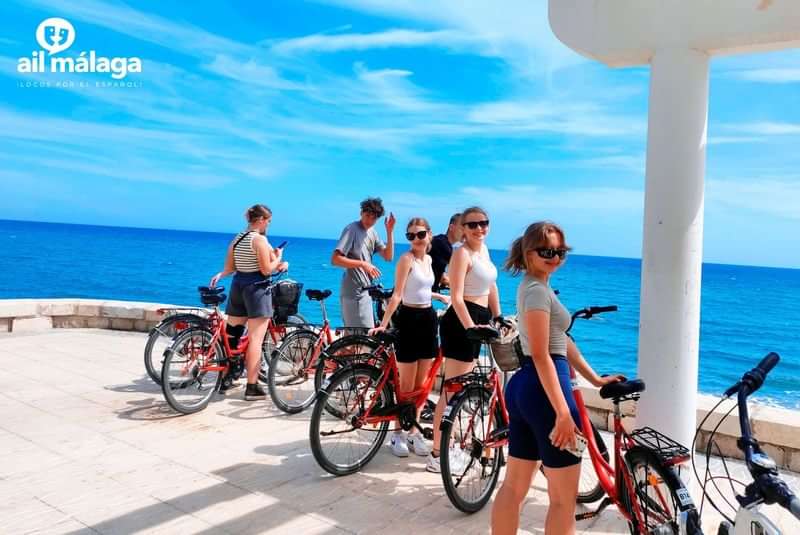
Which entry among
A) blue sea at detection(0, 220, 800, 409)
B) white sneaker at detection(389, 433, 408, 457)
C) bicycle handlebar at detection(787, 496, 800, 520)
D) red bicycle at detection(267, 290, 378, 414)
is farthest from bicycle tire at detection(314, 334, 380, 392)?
blue sea at detection(0, 220, 800, 409)

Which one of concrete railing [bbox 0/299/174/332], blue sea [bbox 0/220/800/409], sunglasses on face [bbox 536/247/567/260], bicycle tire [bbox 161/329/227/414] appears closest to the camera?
sunglasses on face [bbox 536/247/567/260]

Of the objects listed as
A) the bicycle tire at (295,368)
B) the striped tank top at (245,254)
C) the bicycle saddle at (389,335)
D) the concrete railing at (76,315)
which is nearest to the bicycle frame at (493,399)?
the bicycle saddle at (389,335)

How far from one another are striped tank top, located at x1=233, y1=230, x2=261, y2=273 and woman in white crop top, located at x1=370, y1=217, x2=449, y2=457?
5.99 ft

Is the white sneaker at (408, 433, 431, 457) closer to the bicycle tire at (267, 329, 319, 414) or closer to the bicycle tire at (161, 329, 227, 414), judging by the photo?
the bicycle tire at (267, 329, 319, 414)

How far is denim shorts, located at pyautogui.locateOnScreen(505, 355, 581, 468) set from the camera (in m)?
2.56

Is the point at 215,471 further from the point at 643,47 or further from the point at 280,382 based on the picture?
the point at 643,47

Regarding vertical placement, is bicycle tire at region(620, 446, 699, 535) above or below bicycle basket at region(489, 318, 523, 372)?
below

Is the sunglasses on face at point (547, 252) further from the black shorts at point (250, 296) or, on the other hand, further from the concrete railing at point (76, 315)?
the concrete railing at point (76, 315)

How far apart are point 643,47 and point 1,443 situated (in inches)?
204

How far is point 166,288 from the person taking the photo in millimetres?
54375

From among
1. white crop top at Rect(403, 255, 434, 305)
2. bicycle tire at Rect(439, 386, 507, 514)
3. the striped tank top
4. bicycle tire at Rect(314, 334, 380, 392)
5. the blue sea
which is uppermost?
the striped tank top

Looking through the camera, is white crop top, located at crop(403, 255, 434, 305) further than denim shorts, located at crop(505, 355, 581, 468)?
Yes

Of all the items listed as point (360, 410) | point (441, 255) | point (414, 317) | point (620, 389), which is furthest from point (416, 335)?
point (620, 389)

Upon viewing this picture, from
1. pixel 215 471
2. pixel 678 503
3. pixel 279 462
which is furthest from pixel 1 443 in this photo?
pixel 678 503
